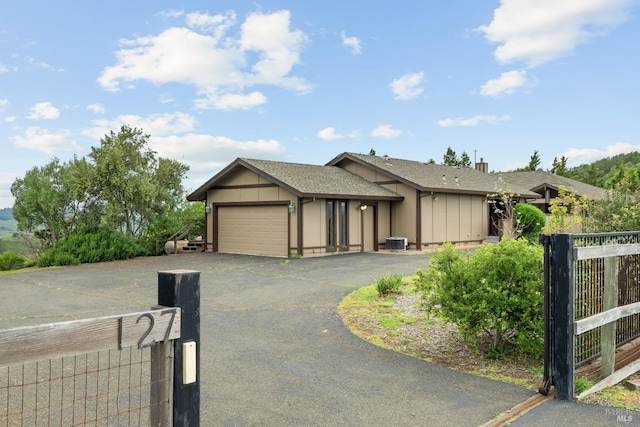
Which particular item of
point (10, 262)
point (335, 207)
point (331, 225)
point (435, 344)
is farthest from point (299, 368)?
point (10, 262)

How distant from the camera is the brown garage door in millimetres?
18469

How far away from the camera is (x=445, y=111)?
1021 inches

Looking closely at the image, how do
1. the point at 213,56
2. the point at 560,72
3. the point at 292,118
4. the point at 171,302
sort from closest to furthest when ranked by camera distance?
the point at 171,302
the point at 213,56
the point at 560,72
the point at 292,118

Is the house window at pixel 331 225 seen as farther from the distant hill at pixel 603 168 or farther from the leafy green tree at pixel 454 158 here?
the distant hill at pixel 603 168

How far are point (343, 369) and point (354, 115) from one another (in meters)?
22.4

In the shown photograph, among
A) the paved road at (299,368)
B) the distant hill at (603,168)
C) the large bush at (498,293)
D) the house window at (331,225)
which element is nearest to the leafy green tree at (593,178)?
the distant hill at (603,168)

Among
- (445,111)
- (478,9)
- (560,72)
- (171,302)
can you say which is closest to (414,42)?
(478,9)

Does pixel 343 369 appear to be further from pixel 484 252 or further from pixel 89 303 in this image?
pixel 89 303

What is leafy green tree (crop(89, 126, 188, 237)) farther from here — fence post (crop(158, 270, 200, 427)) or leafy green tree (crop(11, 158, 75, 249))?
fence post (crop(158, 270, 200, 427))

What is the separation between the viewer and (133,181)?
17.5 meters

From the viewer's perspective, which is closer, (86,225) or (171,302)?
(171,302)

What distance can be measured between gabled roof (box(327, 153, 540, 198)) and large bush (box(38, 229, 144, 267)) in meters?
11.1

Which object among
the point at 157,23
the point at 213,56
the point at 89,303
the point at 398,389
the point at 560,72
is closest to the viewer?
the point at 398,389

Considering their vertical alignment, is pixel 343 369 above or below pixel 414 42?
below
